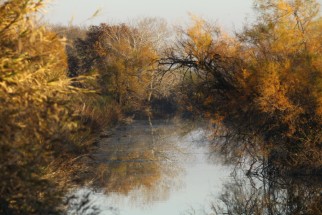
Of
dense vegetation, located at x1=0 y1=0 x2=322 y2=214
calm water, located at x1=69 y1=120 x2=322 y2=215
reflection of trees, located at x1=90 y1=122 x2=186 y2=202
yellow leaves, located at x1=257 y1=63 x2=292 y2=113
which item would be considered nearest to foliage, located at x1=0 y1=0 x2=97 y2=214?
dense vegetation, located at x1=0 y1=0 x2=322 y2=214

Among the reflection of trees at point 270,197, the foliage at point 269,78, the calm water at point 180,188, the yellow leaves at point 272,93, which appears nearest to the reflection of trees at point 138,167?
the calm water at point 180,188

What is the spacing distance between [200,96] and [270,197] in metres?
7.93

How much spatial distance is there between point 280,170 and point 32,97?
10.3 metres

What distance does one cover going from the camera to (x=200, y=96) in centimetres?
2298

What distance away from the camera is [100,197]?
1568 centimetres

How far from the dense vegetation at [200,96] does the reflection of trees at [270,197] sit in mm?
696

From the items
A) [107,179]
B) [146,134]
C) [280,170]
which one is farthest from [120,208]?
[146,134]

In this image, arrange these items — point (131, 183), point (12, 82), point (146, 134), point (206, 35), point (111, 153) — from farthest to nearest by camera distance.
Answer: point (146, 134) → point (111, 153) → point (206, 35) → point (131, 183) → point (12, 82)

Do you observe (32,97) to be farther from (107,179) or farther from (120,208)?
(107,179)

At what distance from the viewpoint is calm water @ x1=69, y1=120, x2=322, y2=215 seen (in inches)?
579

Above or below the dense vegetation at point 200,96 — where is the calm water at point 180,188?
below

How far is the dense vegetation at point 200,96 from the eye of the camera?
9406 millimetres

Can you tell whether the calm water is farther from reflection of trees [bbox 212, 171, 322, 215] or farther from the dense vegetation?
the dense vegetation

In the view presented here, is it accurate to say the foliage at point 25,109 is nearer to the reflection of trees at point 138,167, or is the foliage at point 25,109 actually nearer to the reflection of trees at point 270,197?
the reflection of trees at point 270,197
